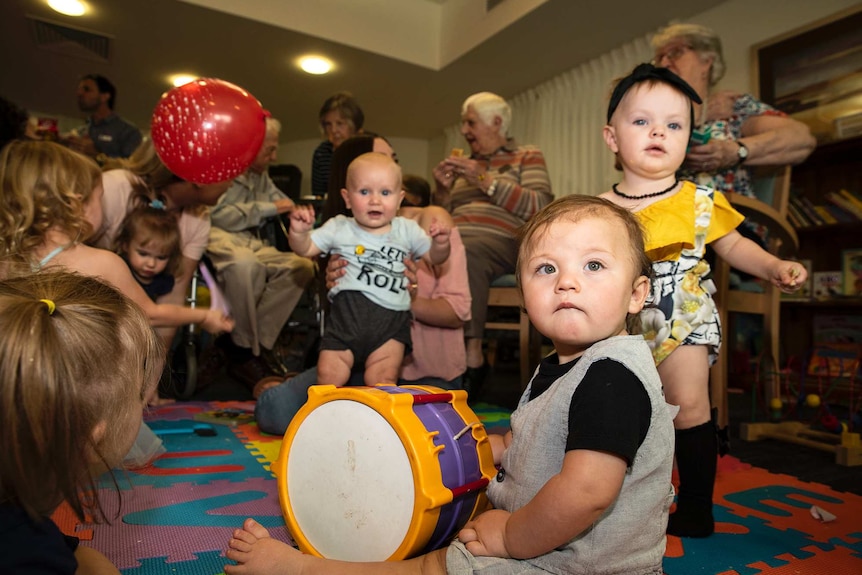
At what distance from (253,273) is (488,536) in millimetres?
2059

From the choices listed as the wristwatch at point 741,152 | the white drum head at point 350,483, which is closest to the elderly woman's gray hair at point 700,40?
the wristwatch at point 741,152

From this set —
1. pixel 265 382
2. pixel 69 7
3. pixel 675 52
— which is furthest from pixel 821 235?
pixel 69 7

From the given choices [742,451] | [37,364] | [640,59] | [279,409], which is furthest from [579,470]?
[640,59]

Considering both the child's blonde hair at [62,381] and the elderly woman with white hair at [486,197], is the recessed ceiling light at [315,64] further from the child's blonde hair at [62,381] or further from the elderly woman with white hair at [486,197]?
Answer: the child's blonde hair at [62,381]

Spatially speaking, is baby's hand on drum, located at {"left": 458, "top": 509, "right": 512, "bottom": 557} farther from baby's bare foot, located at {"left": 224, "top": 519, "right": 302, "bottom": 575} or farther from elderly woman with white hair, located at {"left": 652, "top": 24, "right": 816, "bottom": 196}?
elderly woman with white hair, located at {"left": 652, "top": 24, "right": 816, "bottom": 196}

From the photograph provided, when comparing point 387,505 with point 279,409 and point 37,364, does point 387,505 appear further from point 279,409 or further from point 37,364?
point 279,409

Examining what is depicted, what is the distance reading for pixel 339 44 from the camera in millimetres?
4375

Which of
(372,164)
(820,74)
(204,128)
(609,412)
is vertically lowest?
(609,412)

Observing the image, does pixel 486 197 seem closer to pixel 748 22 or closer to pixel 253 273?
pixel 253 273

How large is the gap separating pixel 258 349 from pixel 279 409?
91cm

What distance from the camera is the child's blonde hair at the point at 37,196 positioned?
4.42 feet

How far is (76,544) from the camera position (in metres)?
0.72

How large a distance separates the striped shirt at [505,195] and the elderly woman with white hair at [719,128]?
689 mm

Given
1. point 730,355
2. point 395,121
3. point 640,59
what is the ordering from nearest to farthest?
point 730,355, point 640,59, point 395,121
